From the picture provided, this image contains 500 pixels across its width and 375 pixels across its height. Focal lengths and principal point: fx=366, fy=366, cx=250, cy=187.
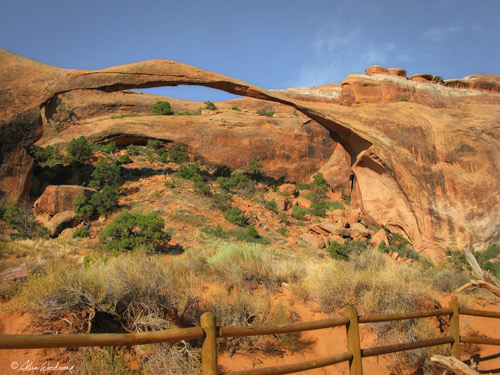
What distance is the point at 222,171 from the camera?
23375 millimetres

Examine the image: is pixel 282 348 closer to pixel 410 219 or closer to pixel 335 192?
pixel 410 219

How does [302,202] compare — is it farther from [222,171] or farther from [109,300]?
[109,300]

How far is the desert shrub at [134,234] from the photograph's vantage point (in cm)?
1195

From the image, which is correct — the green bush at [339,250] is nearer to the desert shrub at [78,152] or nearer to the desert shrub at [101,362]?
the desert shrub at [101,362]

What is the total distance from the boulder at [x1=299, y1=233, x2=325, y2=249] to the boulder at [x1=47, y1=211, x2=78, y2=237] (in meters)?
9.82

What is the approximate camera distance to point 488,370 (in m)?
5.48

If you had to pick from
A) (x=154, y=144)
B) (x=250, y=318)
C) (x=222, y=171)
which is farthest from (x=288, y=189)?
(x=250, y=318)

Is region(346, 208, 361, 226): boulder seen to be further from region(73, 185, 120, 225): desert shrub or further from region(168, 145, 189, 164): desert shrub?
region(73, 185, 120, 225): desert shrub

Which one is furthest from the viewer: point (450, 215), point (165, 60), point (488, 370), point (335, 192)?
point (335, 192)

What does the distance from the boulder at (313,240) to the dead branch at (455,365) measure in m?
11.8

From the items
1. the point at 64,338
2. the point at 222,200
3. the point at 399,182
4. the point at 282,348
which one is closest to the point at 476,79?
the point at 399,182

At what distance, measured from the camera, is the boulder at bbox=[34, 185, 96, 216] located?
15.5 meters

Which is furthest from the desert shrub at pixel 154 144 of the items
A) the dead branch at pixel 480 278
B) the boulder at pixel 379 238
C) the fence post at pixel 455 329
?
the fence post at pixel 455 329

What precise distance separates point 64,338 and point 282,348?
381 centimetres
